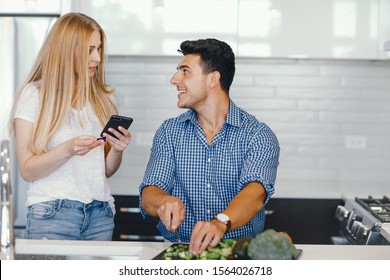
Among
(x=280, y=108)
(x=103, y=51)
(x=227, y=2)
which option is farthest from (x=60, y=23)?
(x=280, y=108)

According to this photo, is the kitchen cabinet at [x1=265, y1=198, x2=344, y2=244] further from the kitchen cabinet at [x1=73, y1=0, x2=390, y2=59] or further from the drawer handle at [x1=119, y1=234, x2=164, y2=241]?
the kitchen cabinet at [x1=73, y1=0, x2=390, y2=59]

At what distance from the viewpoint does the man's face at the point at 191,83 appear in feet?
9.70

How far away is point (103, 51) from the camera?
9.90 ft

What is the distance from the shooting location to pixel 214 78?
3000mm

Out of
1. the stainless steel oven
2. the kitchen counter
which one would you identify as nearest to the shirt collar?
the kitchen counter

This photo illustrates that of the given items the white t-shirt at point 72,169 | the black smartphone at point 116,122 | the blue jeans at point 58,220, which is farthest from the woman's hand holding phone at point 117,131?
the blue jeans at point 58,220

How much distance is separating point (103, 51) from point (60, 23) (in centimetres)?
22

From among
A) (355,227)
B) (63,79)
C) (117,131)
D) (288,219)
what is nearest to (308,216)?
(288,219)

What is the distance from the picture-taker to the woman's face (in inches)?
115

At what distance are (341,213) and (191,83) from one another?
1.41m

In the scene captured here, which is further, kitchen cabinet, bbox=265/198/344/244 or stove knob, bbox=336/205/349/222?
kitchen cabinet, bbox=265/198/344/244

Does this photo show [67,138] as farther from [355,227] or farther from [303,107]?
[303,107]

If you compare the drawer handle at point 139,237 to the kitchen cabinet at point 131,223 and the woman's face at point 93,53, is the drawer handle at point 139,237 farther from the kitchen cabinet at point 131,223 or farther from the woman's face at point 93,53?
the woman's face at point 93,53

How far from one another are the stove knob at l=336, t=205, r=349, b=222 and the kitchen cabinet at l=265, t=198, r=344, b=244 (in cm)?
11
